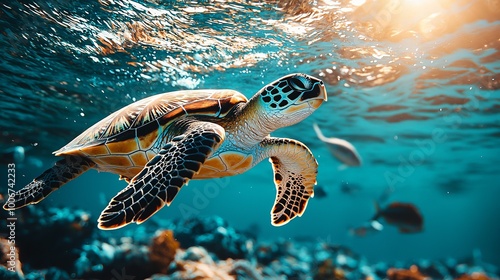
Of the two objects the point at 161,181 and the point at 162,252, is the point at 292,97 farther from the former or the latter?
the point at 162,252

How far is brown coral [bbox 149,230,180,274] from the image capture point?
6070 mm

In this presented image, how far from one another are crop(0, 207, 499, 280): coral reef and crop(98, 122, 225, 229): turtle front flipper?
3247 mm

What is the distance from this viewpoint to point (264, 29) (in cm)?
738

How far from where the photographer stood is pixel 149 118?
12.0 feet

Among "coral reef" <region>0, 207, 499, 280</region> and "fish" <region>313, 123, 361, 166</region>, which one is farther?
"fish" <region>313, 123, 361, 166</region>

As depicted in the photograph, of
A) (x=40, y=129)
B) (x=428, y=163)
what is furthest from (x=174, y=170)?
(x=428, y=163)

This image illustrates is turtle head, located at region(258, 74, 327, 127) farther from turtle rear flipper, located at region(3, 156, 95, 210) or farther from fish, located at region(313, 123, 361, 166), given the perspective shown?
fish, located at region(313, 123, 361, 166)

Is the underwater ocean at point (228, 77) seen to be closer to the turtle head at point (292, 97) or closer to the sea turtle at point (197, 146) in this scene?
the sea turtle at point (197, 146)

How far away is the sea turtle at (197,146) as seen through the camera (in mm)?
2537

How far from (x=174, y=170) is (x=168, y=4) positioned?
5.12 meters

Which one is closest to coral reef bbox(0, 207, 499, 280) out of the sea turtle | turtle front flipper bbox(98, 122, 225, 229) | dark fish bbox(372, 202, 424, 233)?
dark fish bbox(372, 202, 424, 233)

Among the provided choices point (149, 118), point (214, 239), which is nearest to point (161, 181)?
point (149, 118)

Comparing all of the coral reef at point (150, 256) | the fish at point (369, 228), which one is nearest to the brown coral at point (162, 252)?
the coral reef at point (150, 256)

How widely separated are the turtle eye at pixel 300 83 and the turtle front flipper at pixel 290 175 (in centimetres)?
103
